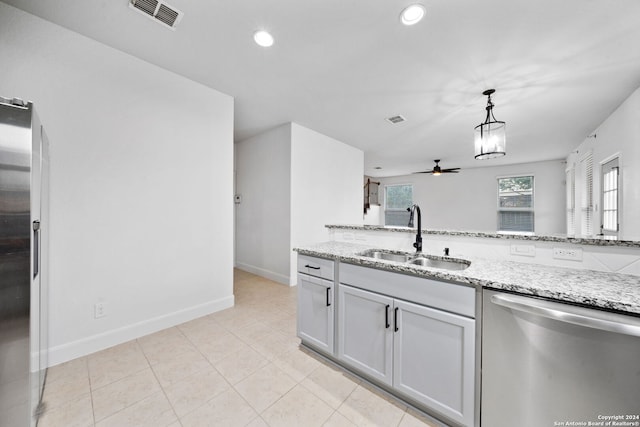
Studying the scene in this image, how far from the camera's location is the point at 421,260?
72.2 inches

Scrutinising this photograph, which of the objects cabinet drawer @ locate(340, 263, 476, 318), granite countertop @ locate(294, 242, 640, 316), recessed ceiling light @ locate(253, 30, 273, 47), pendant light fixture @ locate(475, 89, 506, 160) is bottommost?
cabinet drawer @ locate(340, 263, 476, 318)

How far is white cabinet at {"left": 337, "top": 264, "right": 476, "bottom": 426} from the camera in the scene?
4.11ft

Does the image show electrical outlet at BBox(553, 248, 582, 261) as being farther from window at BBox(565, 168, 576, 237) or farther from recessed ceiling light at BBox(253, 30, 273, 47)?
window at BBox(565, 168, 576, 237)

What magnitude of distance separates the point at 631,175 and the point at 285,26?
4052 mm

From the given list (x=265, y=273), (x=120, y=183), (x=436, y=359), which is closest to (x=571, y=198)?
(x=436, y=359)

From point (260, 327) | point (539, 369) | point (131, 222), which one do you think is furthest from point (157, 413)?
point (539, 369)

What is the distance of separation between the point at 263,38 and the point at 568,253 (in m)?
2.65

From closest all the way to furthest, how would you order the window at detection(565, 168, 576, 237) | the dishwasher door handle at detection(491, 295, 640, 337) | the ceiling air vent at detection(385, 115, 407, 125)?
the dishwasher door handle at detection(491, 295, 640, 337) → the ceiling air vent at detection(385, 115, 407, 125) → the window at detection(565, 168, 576, 237)

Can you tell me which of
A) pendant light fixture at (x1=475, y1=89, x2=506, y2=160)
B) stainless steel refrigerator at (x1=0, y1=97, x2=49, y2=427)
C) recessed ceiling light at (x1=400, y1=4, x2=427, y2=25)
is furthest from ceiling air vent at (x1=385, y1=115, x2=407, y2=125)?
stainless steel refrigerator at (x1=0, y1=97, x2=49, y2=427)

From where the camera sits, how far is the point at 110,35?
2.01 metres

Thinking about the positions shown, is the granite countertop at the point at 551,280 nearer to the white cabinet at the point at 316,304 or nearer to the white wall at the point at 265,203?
the white cabinet at the point at 316,304

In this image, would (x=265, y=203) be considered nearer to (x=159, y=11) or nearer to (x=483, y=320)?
(x=159, y=11)

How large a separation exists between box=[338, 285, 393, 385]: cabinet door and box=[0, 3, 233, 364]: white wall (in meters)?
1.80

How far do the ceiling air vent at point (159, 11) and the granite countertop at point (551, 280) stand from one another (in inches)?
90.4
